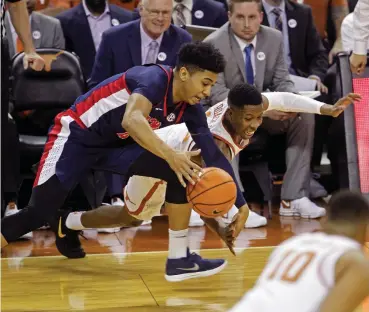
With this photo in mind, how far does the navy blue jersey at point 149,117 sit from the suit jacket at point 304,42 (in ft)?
8.43

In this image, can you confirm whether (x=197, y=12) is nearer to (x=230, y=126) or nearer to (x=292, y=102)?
(x=292, y=102)

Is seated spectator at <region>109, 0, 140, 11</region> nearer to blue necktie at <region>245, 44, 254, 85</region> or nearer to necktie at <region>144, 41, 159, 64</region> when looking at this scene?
necktie at <region>144, 41, 159, 64</region>

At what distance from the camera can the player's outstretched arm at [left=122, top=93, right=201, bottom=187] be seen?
13.2 ft

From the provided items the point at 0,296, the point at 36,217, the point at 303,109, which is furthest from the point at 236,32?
the point at 0,296

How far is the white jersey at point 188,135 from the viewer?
509 centimetres

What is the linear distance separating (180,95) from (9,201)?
2.24 metres

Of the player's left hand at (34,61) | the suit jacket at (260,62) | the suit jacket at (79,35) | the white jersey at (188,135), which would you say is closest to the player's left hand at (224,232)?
the white jersey at (188,135)

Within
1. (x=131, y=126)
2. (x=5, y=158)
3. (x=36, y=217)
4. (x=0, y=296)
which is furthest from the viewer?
(x=5, y=158)

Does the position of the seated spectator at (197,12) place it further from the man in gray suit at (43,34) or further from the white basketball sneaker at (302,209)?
the white basketball sneaker at (302,209)

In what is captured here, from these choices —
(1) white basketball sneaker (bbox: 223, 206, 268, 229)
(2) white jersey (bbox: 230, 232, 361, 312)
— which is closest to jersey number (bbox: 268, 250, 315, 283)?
(2) white jersey (bbox: 230, 232, 361, 312)

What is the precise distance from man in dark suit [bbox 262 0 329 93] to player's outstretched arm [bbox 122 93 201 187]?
3194 mm

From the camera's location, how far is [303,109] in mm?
5363

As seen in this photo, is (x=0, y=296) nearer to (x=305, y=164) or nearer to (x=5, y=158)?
(x=5, y=158)

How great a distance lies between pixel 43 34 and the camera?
699cm
